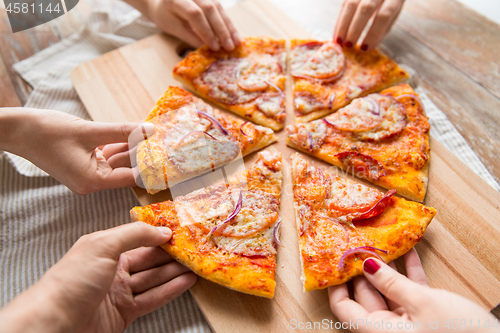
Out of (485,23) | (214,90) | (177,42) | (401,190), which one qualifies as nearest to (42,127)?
(214,90)

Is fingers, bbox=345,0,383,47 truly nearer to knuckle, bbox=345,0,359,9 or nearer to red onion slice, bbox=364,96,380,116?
knuckle, bbox=345,0,359,9

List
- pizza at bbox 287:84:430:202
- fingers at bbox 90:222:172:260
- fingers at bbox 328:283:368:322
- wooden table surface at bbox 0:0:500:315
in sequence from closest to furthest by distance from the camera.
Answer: fingers at bbox 90:222:172:260
fingers at bbox 328:283:368:322
pizza at bbox 287:84:430:202
wooden table surface at bbox 0:0:500:315

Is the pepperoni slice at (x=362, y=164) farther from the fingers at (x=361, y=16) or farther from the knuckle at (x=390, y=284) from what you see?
the fingers at (x=361, y=16)

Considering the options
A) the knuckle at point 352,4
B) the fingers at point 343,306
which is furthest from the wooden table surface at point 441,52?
the fingers at point 343,306

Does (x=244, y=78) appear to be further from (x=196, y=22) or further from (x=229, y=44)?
(x=196, y=22)

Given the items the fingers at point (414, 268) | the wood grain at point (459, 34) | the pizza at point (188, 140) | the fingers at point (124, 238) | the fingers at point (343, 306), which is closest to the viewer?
the fingers at point (124, 238)

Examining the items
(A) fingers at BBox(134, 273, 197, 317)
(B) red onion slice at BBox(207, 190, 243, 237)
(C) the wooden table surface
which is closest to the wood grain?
(C) the wooden table surface
